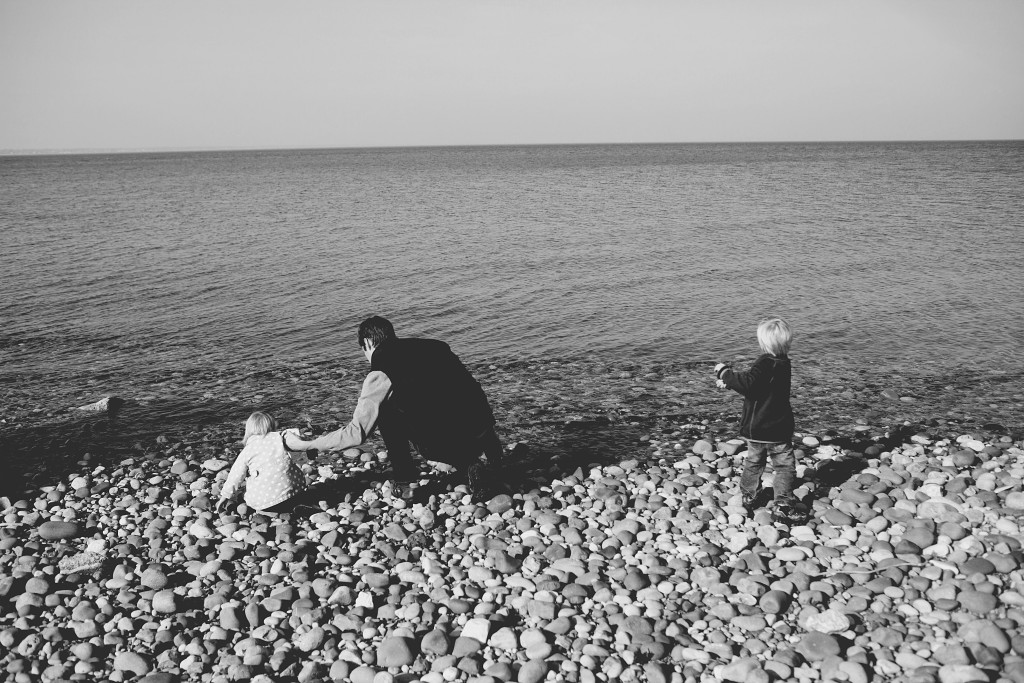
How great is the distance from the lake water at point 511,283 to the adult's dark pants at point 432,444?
24.0 ft

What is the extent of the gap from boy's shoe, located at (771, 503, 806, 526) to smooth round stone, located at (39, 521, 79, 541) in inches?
280

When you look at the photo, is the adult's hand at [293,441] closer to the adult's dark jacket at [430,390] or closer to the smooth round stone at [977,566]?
the adult's dark jacket at [430,390]

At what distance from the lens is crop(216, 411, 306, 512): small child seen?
25.8 ft

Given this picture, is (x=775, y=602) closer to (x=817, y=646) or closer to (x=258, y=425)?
(x=817, y=646)

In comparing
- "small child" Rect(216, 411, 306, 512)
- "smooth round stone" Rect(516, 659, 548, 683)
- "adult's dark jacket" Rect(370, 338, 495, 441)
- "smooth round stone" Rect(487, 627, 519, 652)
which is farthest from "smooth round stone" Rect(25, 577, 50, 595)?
"smooth round stone" Rect(516, 659, 548, 683)

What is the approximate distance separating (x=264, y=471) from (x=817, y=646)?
540 cm

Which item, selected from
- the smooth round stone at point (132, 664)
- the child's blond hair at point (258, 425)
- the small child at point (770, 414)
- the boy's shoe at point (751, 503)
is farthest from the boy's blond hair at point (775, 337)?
the smooth round stone at point (132, 664)

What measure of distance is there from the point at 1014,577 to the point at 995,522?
115 cm

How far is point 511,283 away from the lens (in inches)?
909

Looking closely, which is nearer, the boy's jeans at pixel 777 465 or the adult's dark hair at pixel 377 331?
the adult's dark hair at pixel 377 331

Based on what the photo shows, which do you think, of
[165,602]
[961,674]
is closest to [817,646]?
[961,674]

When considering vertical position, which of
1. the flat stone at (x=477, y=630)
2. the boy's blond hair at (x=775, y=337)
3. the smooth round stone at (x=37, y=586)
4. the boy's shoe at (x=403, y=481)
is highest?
the boy's blond hair at (x=775, y=337)

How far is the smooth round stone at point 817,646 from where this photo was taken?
552 cm

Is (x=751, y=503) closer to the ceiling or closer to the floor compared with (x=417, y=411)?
closer to the floor
